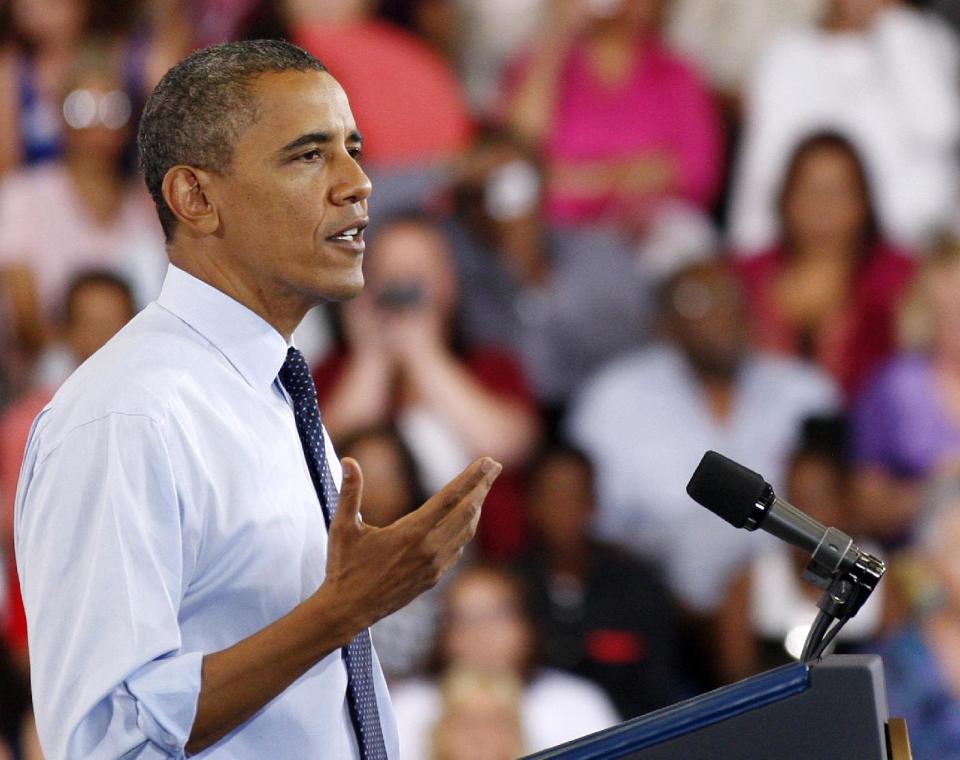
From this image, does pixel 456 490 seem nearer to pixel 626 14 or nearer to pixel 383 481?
pixel 383 481

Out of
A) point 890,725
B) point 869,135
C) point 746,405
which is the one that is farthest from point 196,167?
point 869,135

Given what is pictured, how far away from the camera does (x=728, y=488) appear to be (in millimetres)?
1448

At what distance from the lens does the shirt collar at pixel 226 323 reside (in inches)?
61.2

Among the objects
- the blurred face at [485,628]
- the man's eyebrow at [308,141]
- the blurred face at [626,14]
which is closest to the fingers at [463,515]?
the man's eyebrow at [308,141]

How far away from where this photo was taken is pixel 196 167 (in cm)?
158

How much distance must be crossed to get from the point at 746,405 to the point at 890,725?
10.8 ft

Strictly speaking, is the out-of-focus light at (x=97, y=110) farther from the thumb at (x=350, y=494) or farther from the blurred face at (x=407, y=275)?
Result: the thumb at (x=350, y=494)

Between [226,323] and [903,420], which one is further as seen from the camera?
[903,420]

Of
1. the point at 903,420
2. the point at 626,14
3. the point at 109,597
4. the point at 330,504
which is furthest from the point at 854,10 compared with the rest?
the point at 109,597

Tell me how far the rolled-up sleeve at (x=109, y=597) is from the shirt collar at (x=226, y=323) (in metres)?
0.20

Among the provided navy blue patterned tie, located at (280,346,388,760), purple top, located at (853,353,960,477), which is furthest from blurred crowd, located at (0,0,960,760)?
navy blue patterned tie, located at (280,346,388,760)

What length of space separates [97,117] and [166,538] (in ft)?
12.4

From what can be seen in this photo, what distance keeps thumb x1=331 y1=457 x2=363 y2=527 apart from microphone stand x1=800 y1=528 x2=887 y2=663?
0.45 metres

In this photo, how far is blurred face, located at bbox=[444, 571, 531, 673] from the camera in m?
4.18
